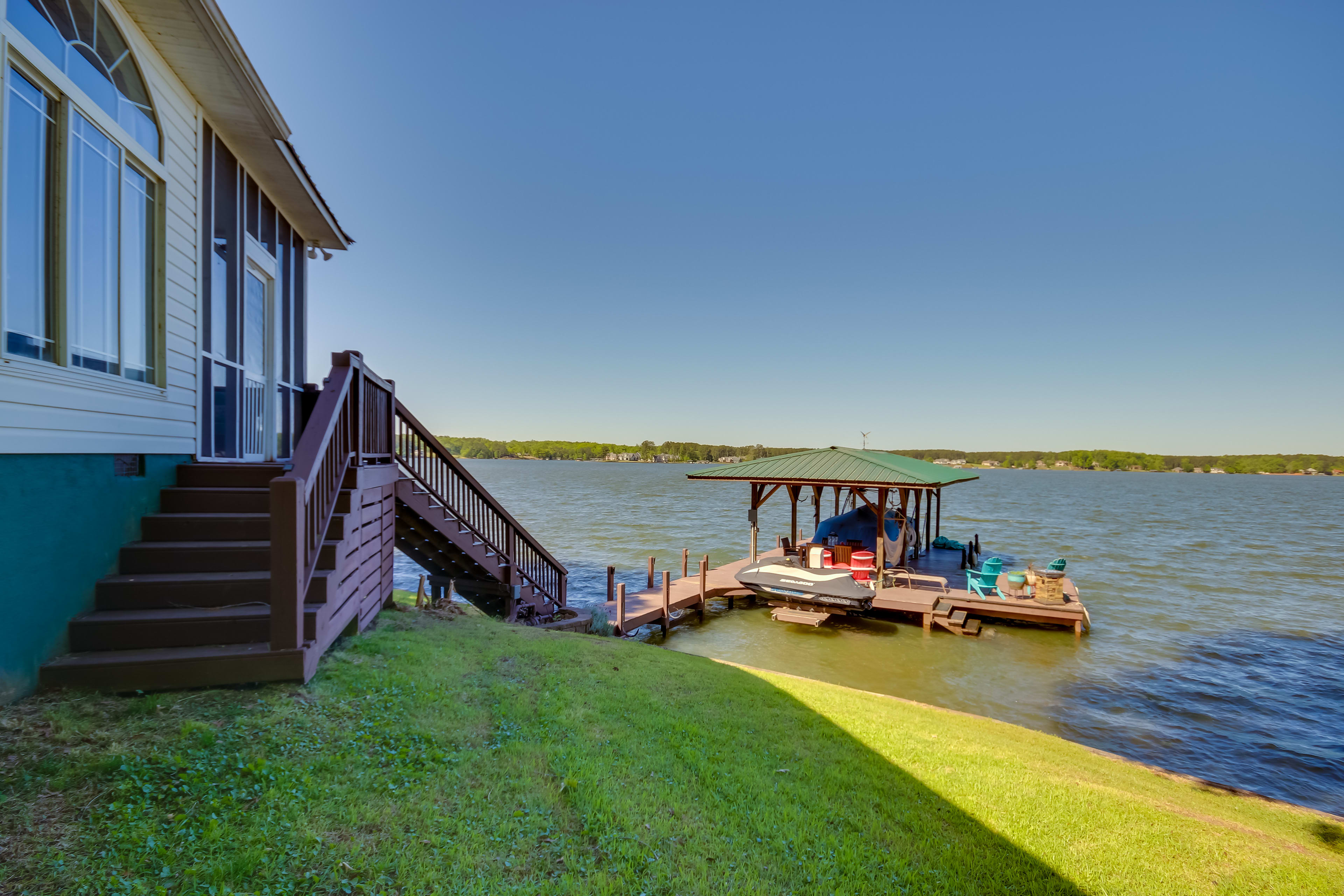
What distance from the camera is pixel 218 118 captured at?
5.81 metres

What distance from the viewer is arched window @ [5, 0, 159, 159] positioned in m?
3.71

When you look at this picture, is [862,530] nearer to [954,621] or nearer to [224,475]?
[954,621]

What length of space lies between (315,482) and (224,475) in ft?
5.65

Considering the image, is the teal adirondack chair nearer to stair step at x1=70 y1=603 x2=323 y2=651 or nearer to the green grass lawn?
the green grass lawn

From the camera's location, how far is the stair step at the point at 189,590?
13.2 feet

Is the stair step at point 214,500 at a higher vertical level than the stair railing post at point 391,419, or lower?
lower

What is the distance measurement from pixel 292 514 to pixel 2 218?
2.37m

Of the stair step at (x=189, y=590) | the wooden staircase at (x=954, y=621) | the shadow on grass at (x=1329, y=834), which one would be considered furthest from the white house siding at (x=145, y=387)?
the wooden staircase at (x=954, y=621)

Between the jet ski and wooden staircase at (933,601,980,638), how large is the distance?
174 cm

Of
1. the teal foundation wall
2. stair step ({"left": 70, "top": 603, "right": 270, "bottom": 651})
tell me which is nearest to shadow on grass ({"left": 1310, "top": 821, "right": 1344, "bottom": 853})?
stair step ({"left": 70, "top": 603, "right": 270, "bottom": 651})

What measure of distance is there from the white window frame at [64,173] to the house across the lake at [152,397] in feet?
0.04

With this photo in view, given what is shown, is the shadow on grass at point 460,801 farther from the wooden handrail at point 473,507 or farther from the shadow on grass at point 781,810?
the wooden handrail at point 473,507

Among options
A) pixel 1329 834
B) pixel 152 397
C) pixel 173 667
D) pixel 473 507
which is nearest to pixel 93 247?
pixel 152 397

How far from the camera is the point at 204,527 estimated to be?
467 centimetres
